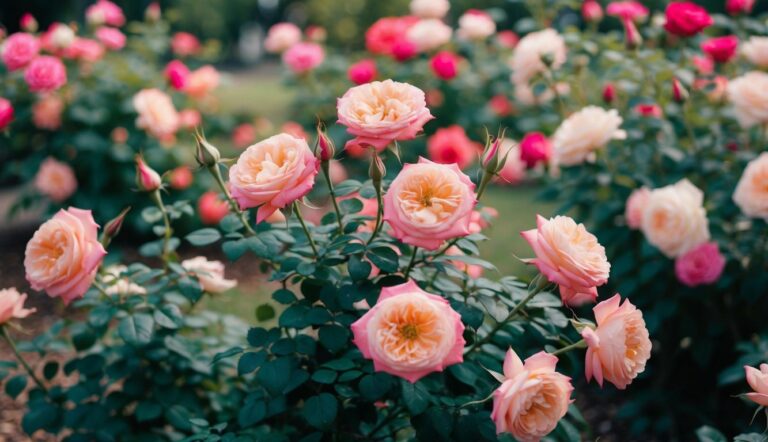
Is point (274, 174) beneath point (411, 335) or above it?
above

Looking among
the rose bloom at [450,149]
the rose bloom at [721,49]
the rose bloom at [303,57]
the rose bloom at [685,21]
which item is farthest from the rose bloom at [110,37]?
the rose bloom at [721,49]

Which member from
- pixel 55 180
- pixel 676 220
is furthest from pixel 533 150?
pixel 55 180

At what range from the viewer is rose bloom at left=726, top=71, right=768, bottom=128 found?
2.24m

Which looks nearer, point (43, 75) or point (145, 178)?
point (145, 178)

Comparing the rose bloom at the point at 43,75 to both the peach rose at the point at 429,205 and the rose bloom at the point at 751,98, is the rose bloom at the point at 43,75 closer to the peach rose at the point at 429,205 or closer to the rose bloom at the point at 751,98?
the peach rose at the point at 429,205

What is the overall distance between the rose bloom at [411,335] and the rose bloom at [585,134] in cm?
119

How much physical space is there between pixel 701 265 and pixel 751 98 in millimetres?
546

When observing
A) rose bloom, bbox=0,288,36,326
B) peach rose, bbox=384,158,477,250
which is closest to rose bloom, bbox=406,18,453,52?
rose bloom, bbox=0,288,36,326

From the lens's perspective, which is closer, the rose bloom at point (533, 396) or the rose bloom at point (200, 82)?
the rose bloom at point (533, 396)

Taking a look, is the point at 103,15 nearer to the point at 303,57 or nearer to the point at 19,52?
the point at 19,52

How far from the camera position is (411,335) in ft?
3.97

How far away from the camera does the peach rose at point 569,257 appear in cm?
125

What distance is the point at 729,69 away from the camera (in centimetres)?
283

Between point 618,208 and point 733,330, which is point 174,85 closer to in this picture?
point 618,208
